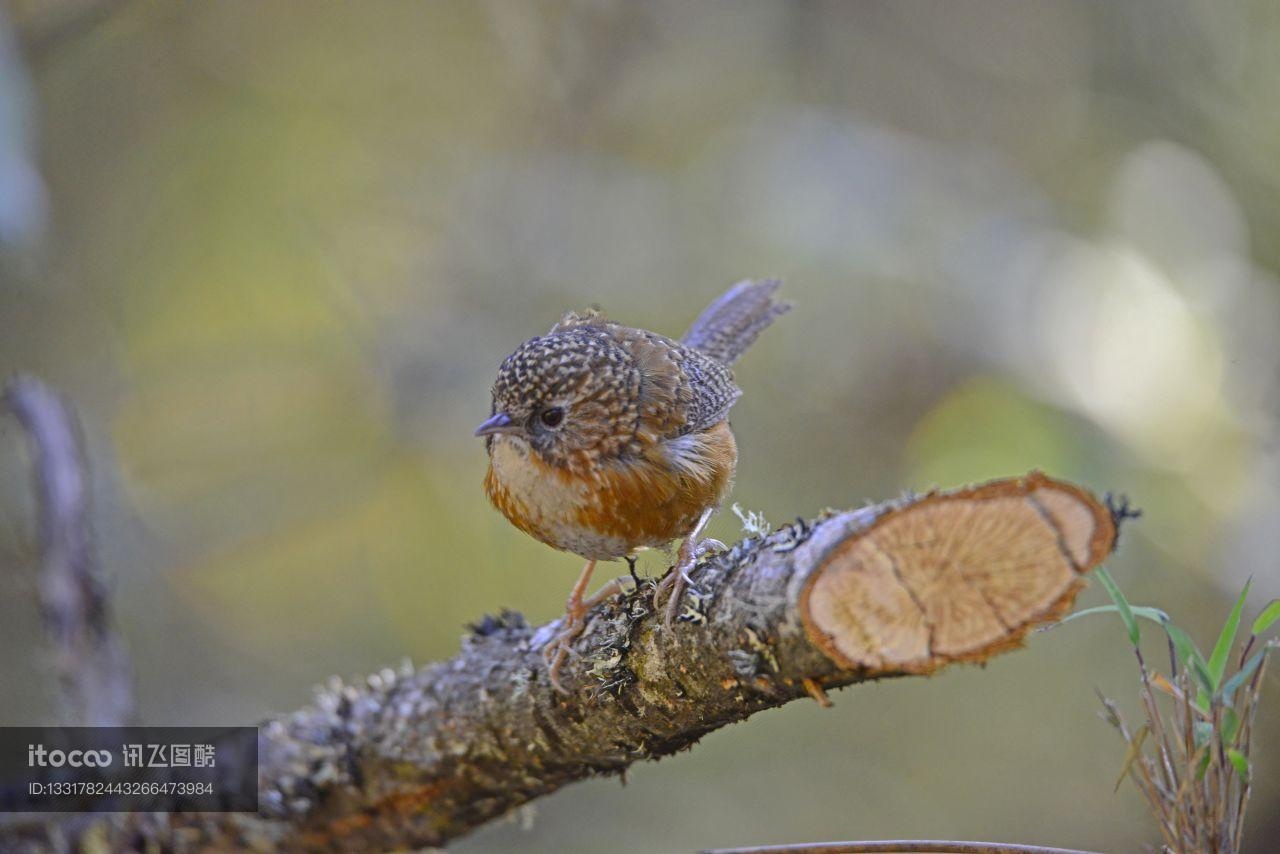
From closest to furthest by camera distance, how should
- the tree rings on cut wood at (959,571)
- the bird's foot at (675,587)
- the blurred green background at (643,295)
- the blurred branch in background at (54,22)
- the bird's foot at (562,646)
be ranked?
the tree rings on cut wood at (959,571) → the bird's foot at (675,587) → the bird's foot at (562,646) → the blurred branch in background at (54,22) → the blurred green background at (643,295)

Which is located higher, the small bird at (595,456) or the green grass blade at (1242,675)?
the small bird at (595,456)

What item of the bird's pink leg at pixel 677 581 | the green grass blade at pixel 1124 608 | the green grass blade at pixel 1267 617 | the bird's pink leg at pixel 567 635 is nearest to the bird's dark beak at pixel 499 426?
the bird's pink leg at pixel 567 635

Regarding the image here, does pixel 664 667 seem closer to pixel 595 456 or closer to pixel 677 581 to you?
pixel 677 581

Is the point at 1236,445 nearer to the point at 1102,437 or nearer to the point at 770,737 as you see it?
the point at 1102,437

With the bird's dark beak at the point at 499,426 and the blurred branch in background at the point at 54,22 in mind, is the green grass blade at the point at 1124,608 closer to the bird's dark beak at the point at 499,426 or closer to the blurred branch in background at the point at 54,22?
the bird's dark beak at the point at 499,426

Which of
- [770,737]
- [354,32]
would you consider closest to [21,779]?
[770,737]

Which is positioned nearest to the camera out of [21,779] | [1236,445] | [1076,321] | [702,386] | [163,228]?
[702,386]
